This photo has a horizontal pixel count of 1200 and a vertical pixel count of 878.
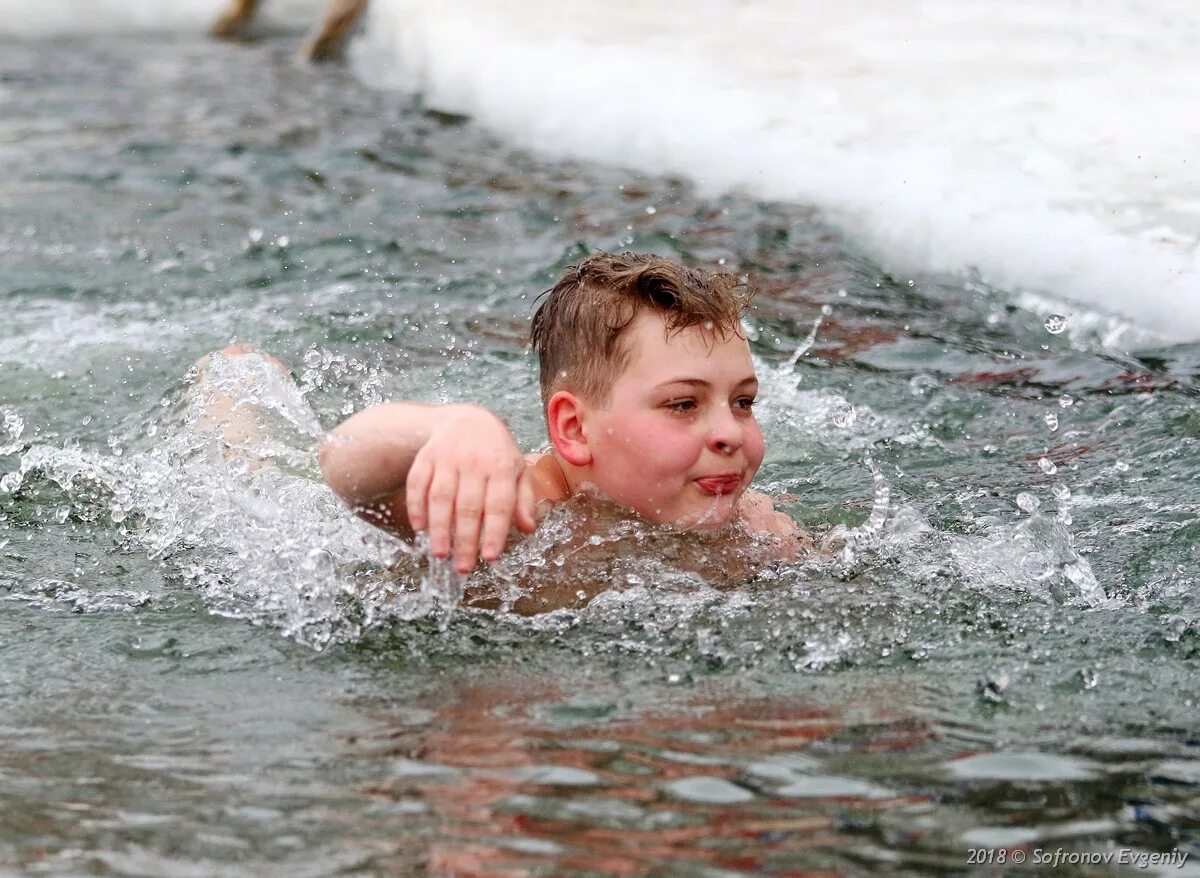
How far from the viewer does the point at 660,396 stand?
363 cm

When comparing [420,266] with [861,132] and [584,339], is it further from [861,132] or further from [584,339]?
[584,339]

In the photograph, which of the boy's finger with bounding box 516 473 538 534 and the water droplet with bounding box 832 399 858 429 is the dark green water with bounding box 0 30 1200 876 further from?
the boy's finger with bounding box 516 473 538 534

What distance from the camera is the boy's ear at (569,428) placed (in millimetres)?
3768

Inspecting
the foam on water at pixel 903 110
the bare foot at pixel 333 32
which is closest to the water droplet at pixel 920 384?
the foam on water at pixel 903 110

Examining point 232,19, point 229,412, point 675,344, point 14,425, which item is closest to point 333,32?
point 232,19

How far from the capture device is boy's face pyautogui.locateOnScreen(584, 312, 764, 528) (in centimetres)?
361

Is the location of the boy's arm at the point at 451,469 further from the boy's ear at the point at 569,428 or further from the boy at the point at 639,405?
the boy's ear at the point at 569,428

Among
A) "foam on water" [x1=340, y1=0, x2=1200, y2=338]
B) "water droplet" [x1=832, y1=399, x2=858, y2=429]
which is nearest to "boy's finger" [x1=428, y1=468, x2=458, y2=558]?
"water droplet" [x1=832, y1=399, x2=858, y2=429]

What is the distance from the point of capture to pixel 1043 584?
3.71 metres

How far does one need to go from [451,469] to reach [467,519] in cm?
10

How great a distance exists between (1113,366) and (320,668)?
11.2ft

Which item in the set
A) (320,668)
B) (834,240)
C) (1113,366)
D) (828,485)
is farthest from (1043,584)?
(834,240)

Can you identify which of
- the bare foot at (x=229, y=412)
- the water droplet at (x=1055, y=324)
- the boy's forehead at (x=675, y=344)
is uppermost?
the boy's forehead at (x=675, y=344)

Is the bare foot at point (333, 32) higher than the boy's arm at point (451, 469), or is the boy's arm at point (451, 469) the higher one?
the bare foot at point (333, 32)
